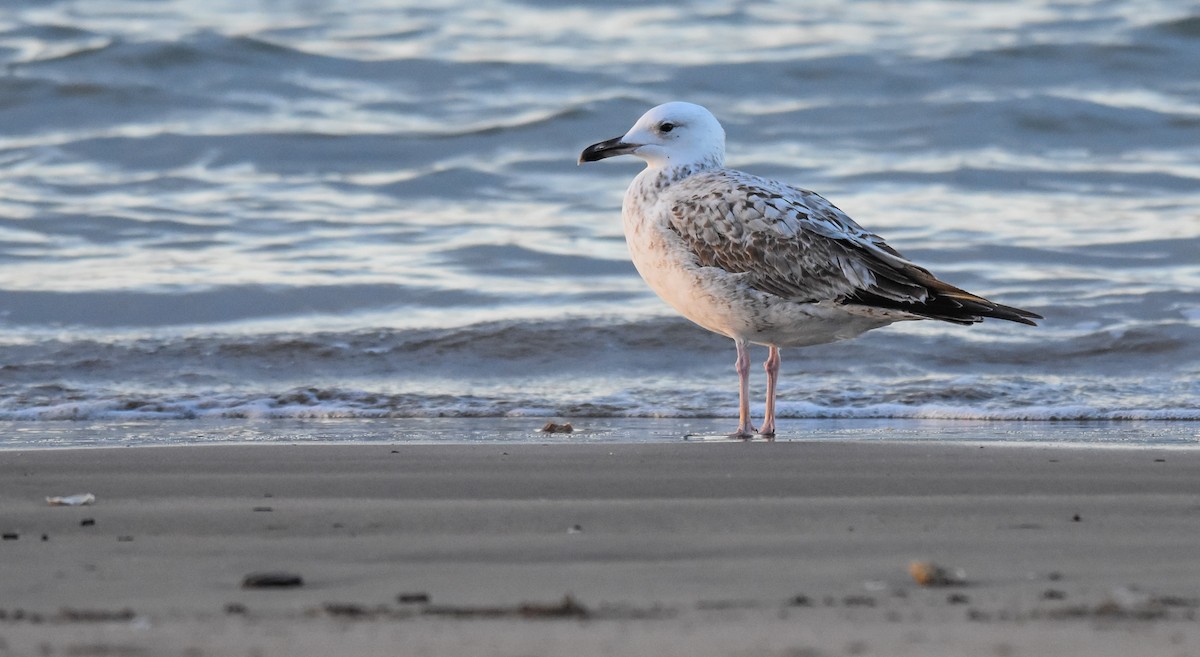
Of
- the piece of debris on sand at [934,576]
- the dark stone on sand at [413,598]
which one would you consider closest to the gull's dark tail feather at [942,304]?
the piece of debris on sand at [934,576]

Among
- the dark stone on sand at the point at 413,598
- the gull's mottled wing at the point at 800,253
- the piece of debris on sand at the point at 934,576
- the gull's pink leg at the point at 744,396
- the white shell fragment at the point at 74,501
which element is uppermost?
the gull's mottled wing at the point at 800,253

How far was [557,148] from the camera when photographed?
15.8 metres

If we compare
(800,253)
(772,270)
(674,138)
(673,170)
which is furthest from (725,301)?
(674,138)

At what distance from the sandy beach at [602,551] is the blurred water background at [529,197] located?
210cm

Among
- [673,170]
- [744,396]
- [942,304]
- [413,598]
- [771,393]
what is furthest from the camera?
[673,170]

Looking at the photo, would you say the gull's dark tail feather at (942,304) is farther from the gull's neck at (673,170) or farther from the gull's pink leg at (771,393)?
the gull's neck at (673,170)

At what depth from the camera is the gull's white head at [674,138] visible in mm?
6734

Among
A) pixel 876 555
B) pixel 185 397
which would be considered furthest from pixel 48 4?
pixel 876 555

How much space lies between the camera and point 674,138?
6.75 meters

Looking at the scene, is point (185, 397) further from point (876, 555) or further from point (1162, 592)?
point (1162, 592)

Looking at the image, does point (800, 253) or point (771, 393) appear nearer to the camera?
point (800, 253)

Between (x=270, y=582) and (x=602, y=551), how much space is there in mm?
763

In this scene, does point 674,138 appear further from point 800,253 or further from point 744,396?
point 744,396

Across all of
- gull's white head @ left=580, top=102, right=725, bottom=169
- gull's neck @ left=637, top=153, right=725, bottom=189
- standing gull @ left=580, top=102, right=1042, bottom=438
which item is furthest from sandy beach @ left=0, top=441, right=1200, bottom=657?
gull's white head @ left=580, top=102, right=725, bottom=169
